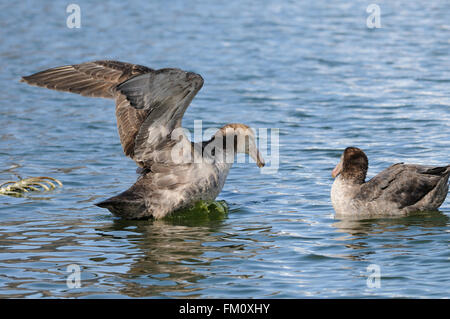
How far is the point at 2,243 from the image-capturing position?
977 centimetres

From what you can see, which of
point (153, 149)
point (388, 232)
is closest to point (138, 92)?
point (153, 149)

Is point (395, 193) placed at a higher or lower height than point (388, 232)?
higher

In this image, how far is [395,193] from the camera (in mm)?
10617

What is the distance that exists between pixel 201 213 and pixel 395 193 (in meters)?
2.61

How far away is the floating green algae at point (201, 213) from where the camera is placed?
35.8 ft

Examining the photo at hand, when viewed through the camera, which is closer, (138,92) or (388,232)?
(138,92)

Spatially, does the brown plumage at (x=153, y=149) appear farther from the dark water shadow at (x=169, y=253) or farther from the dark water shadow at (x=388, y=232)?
the dark water shadow at (x=388, y=232)

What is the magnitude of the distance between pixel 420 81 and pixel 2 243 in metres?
12.0

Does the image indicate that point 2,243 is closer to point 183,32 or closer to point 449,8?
point 183,32

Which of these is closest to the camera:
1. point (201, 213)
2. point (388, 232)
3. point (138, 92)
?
point (138, 92)

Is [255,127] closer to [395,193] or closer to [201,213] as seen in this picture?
[201,213]

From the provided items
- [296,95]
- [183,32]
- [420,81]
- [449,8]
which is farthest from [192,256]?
[449,8]
